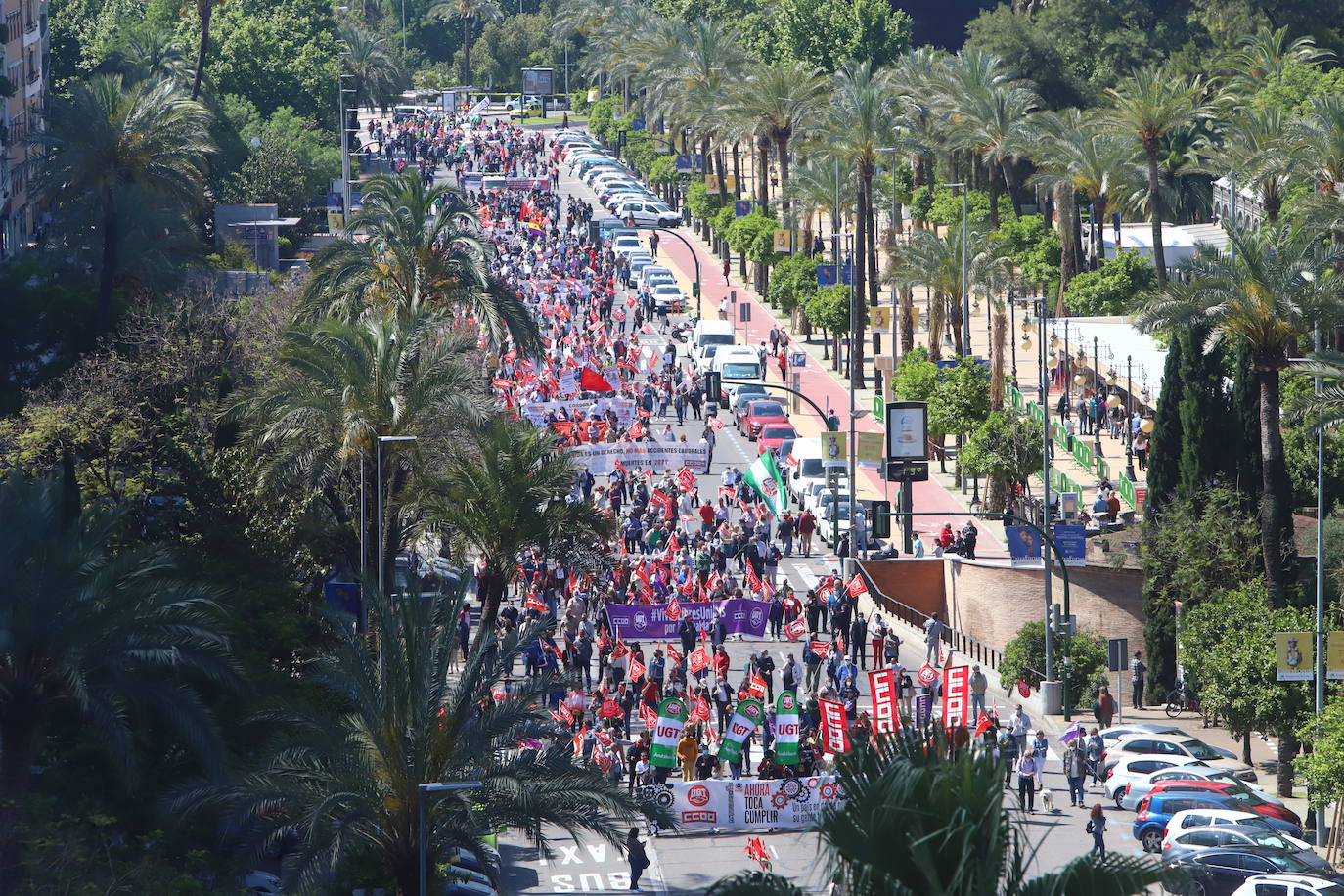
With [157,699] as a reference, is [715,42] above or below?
→ above

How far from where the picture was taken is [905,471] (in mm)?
51031

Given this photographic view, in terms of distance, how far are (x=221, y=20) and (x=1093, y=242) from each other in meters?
44.2

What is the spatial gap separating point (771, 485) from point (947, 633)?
8.97m

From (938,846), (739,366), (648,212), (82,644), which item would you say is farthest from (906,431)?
(648,212)

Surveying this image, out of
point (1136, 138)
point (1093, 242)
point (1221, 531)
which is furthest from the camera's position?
point (1093, 242)

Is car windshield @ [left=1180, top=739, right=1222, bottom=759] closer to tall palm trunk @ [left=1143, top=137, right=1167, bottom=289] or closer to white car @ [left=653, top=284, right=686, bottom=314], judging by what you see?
tall palm trunk @ [left=1143, top=137, right=1167, bottom=289]

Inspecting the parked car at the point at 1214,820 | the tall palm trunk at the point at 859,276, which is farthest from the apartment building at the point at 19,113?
the parked car at the point at 1214,820

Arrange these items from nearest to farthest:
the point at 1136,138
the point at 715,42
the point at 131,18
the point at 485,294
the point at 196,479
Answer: the point at 196,479
the point at 485,294
the point at 1136,138
the point at 715,42
the point at 131,18

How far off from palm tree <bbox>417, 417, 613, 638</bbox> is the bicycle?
39.2ft

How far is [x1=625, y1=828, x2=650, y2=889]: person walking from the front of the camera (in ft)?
95.5

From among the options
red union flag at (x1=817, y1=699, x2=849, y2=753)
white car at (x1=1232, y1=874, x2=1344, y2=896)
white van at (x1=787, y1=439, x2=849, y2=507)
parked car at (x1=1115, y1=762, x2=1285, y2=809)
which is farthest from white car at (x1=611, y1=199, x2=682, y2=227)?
white car at (x1=1232, y1=874, x2=1344, y2=896)

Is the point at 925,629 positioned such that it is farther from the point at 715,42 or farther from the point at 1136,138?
the point at 715,42

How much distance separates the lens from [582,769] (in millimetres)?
25719

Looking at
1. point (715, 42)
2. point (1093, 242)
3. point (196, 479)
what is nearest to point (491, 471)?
point (196, 479)
